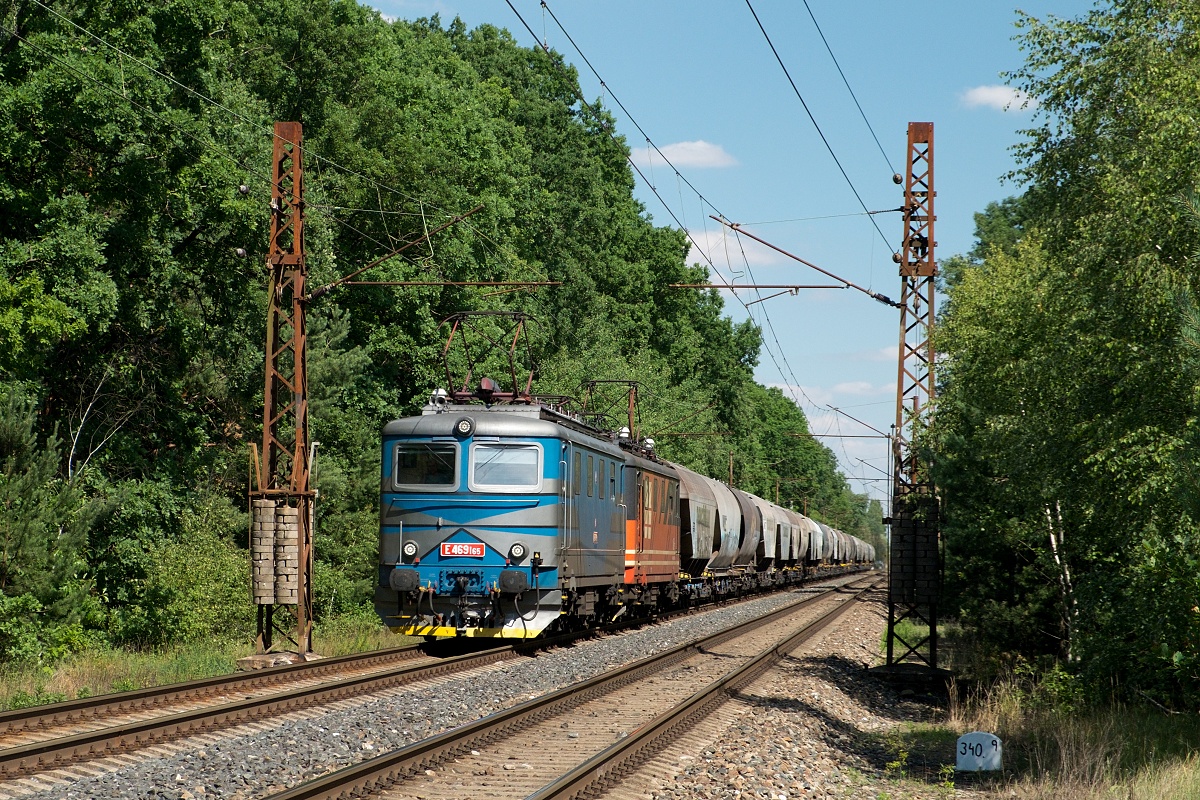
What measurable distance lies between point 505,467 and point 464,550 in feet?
4.35

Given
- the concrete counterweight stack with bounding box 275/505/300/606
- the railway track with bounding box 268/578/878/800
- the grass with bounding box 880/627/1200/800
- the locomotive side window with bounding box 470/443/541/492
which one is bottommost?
the grass with bounding box 880/627/1200/800

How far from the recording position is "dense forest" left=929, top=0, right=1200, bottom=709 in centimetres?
1230

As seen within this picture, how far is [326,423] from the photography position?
3044 cm

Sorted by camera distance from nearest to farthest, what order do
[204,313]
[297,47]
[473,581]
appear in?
[473,581] < [204,313] < [297,47]

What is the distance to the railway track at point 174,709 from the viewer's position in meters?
9.27

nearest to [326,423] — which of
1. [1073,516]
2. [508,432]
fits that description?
[508,432]

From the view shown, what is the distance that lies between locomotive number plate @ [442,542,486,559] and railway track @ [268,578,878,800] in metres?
2.69

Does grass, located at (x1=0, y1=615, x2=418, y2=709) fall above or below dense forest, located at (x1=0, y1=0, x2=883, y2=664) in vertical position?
below

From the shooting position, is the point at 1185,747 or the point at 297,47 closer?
the point at 1185,747

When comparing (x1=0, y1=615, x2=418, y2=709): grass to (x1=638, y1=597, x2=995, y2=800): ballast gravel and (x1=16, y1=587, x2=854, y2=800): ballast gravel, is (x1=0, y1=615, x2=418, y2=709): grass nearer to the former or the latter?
(x1=16, y1=587, x2=854, y2=800): ballast gravel

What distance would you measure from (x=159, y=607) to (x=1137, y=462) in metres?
17.8

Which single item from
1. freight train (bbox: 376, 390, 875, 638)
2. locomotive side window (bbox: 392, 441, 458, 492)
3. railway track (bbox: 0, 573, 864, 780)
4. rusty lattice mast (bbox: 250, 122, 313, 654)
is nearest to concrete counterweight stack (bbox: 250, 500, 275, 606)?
rusty lattice mast (bbox: 250, 122, 313, 654)

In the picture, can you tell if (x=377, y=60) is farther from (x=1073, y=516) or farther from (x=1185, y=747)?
(x=1185, y=747)

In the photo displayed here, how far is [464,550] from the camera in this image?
56.2ft
